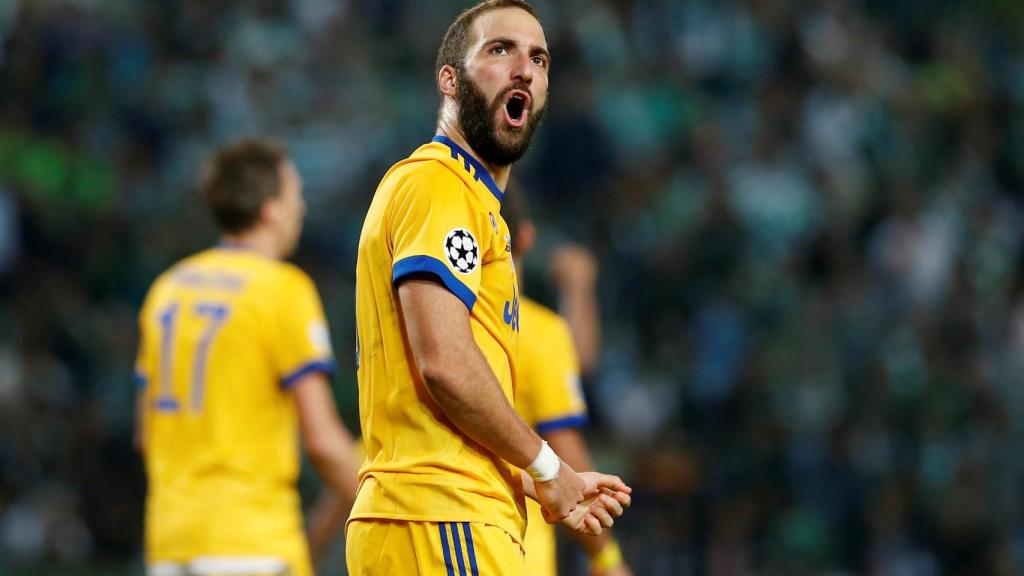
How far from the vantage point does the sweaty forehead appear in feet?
12.3

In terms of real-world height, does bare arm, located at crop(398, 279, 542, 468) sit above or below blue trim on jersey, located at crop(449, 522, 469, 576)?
above

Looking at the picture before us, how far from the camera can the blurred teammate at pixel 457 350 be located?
136 inches

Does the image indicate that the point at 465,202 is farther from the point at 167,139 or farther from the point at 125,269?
the point at 167,139

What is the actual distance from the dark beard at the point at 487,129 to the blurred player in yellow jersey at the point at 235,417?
199 centimetres

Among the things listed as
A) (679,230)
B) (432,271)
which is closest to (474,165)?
(432,271)

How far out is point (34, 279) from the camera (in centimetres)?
1103

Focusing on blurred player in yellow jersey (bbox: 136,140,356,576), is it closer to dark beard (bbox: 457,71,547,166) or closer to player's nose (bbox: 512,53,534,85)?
dark beard (bbox: 457,71,547,166)

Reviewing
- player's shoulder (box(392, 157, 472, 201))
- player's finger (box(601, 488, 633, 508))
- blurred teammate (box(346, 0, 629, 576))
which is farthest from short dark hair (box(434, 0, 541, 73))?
player's finger (box(601, 488, 633, 508))

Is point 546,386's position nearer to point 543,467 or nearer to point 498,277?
point 498,277

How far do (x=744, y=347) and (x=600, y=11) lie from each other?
372 centimetres

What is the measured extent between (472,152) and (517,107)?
17 cm

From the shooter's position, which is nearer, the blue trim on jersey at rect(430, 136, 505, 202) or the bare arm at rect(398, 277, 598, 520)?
the bare arm at rect(398, 277, 598, 520)

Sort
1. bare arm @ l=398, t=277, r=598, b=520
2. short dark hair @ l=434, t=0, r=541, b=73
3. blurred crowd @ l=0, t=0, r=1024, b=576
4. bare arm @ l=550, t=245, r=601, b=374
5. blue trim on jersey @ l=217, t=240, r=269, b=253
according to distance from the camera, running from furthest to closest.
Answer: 1. blurred crowd @ l=0, t=0, r=1024, b=576
2. bare arm @ l=550, t=245, r=601, b=374
3. blue trim on jersey @ l=217, t=240, r=269, b=253
4. short dark hair @ l=434, t=0, r=541, b=73
5. bare arm @ l=398, t=277, r=598, b=520

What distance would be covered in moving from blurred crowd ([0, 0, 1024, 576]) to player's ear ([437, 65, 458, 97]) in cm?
660
